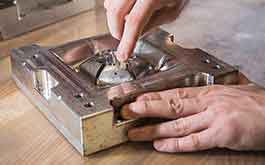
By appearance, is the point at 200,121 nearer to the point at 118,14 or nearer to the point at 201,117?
the point at 201,117

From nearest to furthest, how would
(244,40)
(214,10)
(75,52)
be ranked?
(75,52)
(244,40)
(214,10)

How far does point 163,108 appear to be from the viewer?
562 mm

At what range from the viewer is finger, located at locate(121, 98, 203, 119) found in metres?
0.56

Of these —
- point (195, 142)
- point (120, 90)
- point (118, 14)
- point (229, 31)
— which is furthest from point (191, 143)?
point (229, 31)

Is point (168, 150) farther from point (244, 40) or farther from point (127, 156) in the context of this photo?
point (244, 40)

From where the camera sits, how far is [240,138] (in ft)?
1.79

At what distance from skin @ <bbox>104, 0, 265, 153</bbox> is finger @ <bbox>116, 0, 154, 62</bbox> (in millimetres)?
65

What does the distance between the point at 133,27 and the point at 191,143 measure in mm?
186

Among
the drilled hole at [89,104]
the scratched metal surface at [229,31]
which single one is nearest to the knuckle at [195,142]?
the drilled hole at [89,104]

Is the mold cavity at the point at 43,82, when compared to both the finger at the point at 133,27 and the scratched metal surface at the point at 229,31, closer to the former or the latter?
the finger at the point at 133,27

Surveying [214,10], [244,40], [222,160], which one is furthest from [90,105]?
[214,10]

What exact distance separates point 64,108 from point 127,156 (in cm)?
10

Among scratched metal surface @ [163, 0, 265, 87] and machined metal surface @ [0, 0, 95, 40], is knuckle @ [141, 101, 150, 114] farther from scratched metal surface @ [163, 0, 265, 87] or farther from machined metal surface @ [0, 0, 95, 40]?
machined metal surface @ [0, 0, 95, 40]

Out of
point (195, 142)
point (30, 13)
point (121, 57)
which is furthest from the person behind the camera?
point (30, 13)
